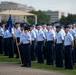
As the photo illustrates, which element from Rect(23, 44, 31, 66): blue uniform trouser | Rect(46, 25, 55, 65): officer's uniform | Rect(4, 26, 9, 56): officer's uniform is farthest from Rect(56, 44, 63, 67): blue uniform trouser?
Rect(4, 26, 9, 56): officer's uniform

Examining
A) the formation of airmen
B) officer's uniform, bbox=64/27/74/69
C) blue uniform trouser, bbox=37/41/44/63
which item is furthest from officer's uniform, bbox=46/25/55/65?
officer's uniform, bbox=64/27/74/69

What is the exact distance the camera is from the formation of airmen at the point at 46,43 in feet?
60.7

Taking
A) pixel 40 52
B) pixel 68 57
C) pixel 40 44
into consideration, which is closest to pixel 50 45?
pixel 40 44

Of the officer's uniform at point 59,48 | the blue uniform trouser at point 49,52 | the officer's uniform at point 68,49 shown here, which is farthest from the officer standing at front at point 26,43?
the officer's uniform at point 68,49

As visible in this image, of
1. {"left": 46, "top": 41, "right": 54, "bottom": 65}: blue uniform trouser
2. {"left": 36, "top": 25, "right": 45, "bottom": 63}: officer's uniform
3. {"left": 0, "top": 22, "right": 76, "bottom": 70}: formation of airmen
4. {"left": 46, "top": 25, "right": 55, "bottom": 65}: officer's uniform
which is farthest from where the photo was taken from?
{"left": 36, "top": 25, "right": 45, "bottom": 63}: officer's uniform

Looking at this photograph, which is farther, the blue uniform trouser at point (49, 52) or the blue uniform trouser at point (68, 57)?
the blue uniform trouser at point (49, 52)

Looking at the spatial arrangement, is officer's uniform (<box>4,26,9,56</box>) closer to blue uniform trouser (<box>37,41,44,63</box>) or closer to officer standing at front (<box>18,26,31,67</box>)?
blue uniform trouser (<box>37,41,44,63</box>)

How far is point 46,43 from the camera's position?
20234mm

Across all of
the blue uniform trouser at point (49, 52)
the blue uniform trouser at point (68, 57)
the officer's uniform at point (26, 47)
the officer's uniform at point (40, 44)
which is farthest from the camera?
the officer's uniform at point (40, 44)

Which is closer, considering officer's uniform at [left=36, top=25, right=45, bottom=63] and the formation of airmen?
the formation of airmen

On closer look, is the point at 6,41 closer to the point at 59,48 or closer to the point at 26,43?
the point at 26,43

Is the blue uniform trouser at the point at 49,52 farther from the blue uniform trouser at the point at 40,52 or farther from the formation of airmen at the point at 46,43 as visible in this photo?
the blue uniform trouser at the point at 40,52

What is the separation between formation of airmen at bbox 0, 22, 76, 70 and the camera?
729 inches

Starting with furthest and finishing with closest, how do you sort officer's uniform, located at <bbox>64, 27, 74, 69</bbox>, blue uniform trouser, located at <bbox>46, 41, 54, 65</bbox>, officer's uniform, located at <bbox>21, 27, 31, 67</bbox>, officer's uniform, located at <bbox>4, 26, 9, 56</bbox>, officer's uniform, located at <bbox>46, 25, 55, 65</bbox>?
officer's uniform, located at <bbox>4, 26, 9, 56</bbox>, blue uniform trouser, located at <bbox>46, 41, 54, 65</bbox>, officer's uniform, located at <bbox>46, 25, 55, 65</bbox>, officer's uniform, located at <bbox>21, 27, 31, 67</bbox>, officer's uniform, located at <bbox>64, 27, 74, 69</bbox>
